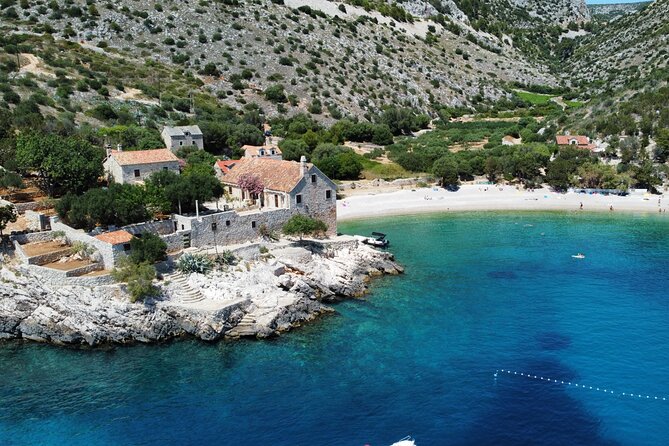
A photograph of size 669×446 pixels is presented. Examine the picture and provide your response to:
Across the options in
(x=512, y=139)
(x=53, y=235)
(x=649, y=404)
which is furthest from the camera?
(x=512, y=139)

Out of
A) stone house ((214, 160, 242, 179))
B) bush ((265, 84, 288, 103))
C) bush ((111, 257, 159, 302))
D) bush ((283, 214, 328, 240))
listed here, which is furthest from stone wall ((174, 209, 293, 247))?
bush ((265, 84, 288, 103))

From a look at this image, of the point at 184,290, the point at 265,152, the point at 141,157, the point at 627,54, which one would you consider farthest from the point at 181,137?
the point at 627,54

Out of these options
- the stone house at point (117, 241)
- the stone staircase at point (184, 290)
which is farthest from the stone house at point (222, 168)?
the stone staircase at point (184, 290)

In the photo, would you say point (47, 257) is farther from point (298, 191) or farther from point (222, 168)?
point (222, 168)

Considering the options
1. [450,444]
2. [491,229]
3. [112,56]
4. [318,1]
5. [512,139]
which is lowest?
[450,444]

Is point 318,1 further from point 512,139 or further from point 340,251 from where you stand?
point 340,251

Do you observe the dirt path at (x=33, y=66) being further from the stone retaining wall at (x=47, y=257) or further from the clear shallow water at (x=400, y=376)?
the clear shallow water at (x=400, y=376)

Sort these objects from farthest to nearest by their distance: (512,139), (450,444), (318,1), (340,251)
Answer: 1. (318,1)
2. (512,139)
3. (340,251)
4. (450,444)

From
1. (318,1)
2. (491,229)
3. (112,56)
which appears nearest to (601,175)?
(491,229)
